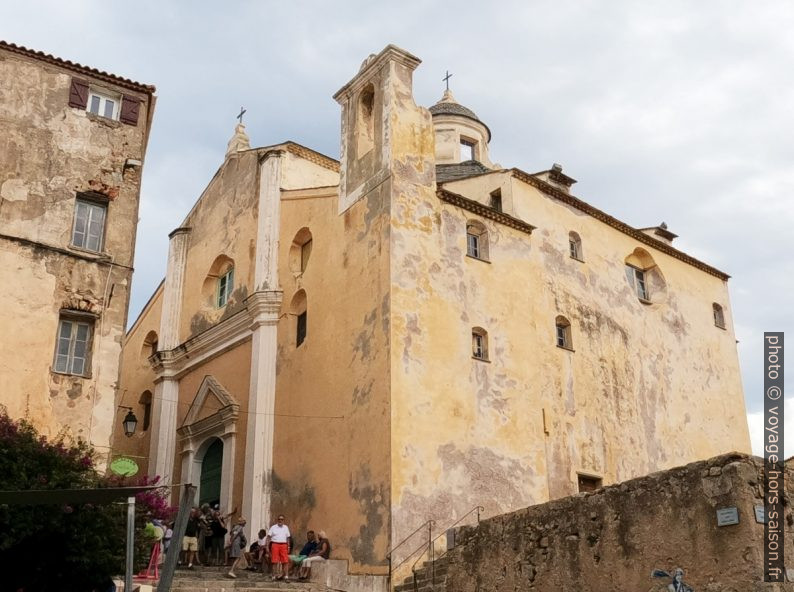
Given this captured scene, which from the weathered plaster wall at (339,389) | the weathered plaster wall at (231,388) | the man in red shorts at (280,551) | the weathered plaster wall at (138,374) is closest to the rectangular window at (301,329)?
the weathered plaster wall at (339,389)

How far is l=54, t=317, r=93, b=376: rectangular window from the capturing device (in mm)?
17922

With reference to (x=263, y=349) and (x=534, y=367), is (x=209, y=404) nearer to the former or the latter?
(x=263, y=349)

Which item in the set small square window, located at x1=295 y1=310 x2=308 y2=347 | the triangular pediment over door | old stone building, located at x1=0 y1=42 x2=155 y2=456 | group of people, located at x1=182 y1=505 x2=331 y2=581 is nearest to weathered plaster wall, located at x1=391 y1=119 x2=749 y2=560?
group of people, located at x1=182 y1=505 x2=331 y2=581

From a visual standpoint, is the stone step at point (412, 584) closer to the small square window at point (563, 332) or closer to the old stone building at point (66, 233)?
the old stone building at point (66, 233)

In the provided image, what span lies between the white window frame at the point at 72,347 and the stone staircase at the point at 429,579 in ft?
24.0

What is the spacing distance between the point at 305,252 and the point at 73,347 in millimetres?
7702

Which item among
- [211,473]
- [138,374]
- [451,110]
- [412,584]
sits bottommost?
[412,584]

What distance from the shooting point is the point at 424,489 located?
18.8 metres

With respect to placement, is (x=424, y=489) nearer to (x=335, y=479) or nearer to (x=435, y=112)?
(x=335, y=479)

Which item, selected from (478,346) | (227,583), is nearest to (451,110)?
(478,346)

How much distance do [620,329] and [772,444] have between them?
1433 centimetres

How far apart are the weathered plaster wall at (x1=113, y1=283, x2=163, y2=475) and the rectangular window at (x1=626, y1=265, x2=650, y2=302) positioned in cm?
1467

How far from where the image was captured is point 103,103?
2027cm

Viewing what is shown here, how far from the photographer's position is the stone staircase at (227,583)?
53.8 feet
